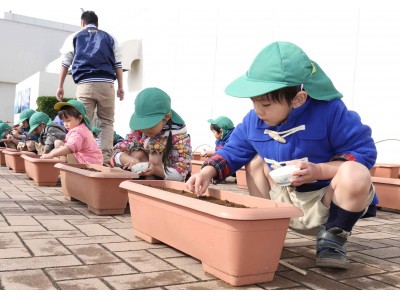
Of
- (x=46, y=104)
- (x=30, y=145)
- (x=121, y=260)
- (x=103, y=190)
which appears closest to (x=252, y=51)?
(x=30, y=145)

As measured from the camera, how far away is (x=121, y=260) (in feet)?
5.87

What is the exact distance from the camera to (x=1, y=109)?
25.2 m

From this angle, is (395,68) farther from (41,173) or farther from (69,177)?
(41,173)

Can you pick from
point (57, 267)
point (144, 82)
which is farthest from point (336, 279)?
point (144, 82)

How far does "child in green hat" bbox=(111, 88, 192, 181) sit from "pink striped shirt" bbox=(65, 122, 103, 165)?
2.27 ft

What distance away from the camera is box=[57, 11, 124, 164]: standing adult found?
167 inches

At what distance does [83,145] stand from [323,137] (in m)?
2.56

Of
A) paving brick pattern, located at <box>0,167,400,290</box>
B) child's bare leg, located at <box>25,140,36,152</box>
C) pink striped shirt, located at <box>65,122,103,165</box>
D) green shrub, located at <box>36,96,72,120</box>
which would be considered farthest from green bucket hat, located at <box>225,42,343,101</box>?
green shrub, located at <box>36,96,72,120</box>

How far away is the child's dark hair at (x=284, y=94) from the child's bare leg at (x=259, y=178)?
0.36 meters

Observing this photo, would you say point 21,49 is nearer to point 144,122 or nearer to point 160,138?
point 160,138

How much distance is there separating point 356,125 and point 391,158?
3247 mm

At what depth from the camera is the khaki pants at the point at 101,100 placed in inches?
167

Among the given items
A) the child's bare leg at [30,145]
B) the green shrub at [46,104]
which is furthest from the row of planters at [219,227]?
the green shrub at [46,104]

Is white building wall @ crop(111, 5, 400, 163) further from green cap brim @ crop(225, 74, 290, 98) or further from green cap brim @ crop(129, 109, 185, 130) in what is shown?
green cap brim @ crop(225, 74, 290, 98)
